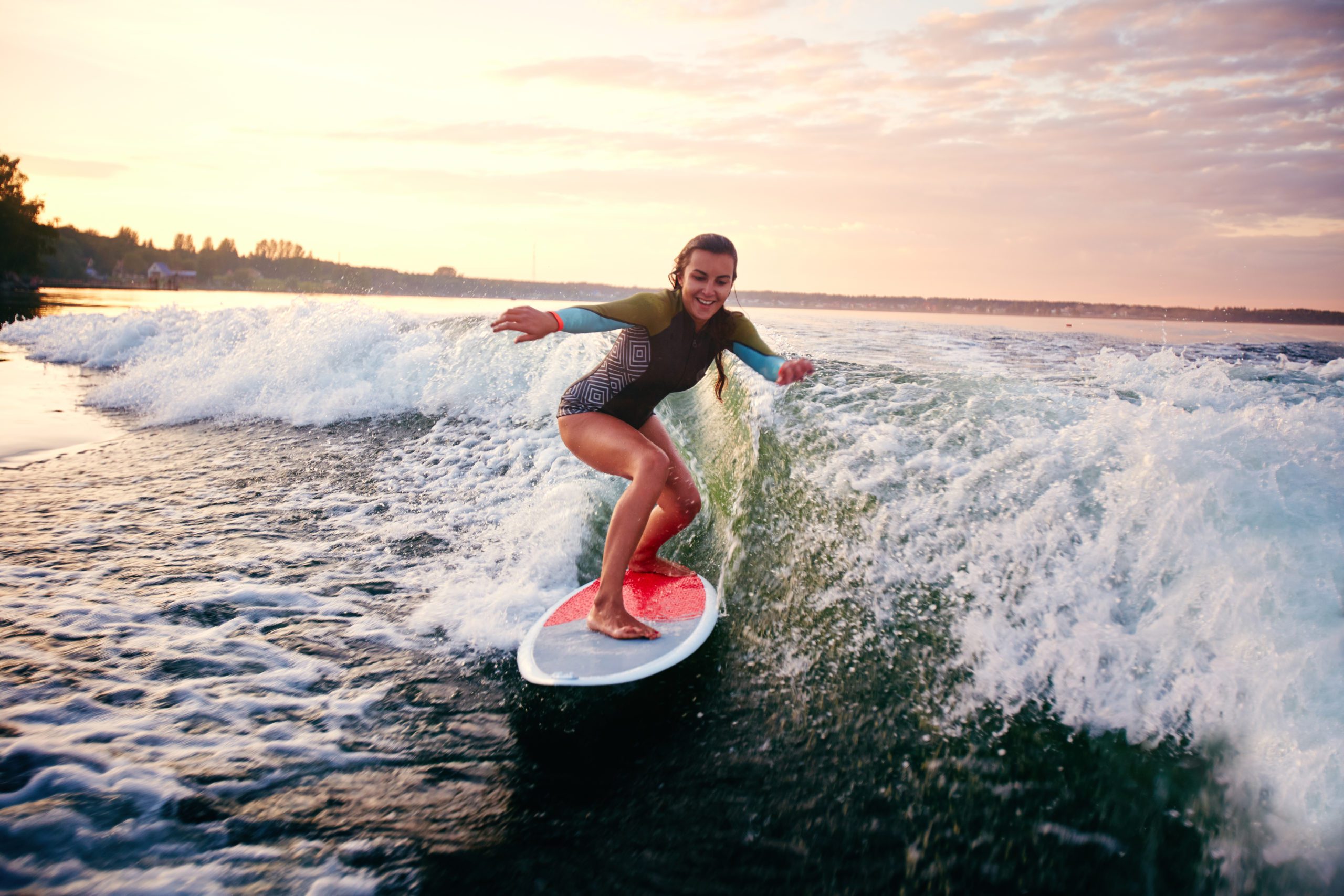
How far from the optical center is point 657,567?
4418 mm

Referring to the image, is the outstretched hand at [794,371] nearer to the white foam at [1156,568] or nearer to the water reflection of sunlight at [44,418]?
the white foam at [1156,568]

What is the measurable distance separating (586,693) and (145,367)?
1414 cm

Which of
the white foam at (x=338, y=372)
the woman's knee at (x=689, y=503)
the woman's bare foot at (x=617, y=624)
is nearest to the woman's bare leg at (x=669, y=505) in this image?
the woman's knee at (x=689, y=503)

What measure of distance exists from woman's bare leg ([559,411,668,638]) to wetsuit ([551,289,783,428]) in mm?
199

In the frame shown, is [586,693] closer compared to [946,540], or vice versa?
[586,693]

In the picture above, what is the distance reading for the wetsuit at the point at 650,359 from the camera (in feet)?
12.0

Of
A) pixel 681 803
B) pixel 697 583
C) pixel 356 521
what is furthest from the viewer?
pixel 356 521

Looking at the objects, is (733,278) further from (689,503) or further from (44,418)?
(44,418)

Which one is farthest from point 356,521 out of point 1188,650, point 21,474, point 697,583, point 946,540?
point 1188,650

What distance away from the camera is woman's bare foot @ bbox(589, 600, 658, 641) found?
348 cm

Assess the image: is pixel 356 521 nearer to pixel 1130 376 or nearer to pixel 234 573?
pixel 234 573

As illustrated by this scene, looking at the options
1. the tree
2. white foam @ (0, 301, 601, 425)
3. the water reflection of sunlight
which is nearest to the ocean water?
the water reflection of sunlight

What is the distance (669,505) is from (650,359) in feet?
2.99

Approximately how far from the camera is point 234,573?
4578mm
